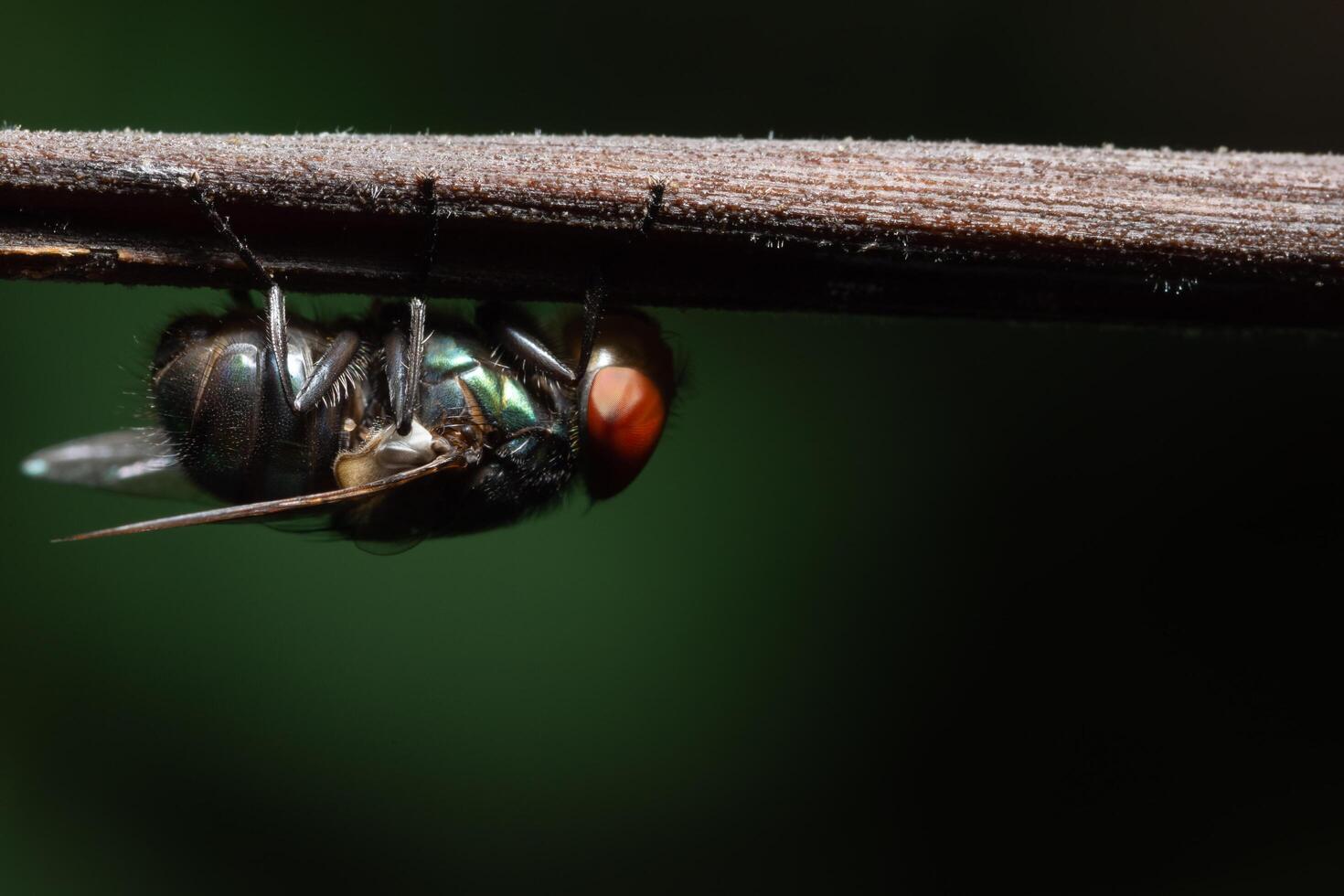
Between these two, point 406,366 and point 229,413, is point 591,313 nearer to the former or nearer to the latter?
point 406,366

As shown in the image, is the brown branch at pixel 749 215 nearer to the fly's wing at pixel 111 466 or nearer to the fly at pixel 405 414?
the fly at pixel 405 414

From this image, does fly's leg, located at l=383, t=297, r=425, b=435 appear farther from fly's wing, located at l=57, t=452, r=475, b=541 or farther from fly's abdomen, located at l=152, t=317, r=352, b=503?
fly's abdomen, located at l=152, t=317, r=352, b=503

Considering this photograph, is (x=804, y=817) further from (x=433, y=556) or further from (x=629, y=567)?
(x=433, y=556)

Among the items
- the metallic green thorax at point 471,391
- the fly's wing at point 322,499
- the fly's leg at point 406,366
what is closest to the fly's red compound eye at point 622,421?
the metallic green thorax at point 471,391

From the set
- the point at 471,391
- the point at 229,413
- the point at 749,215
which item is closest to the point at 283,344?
the point at 229,413

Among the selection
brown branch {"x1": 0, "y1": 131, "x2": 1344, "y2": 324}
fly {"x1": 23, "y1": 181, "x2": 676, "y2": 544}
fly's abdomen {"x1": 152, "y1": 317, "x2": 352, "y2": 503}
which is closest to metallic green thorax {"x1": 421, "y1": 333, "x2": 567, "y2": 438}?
fly {"x1": 23, "y1": 181, "x2": 676, "y2": 544}

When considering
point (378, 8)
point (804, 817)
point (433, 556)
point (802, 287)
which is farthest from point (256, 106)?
point (804, 817)
